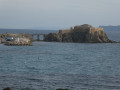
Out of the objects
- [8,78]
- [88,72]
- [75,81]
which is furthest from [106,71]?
[8,78]

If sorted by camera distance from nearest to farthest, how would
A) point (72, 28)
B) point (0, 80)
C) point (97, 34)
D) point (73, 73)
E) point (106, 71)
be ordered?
1. point (0, 80)
2. point (73, 73)
3. point (106, 71)
4. point (97, 34)
5. point (72, 28)

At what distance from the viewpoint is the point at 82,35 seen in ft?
451

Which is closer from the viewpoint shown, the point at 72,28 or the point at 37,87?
the point at 37,87

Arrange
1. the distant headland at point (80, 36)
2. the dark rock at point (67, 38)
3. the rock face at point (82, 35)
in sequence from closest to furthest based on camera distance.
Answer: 1. the distant headland at point (80, 36)
2. the rock face at point (82, 35)
3. the dark rock at point (67, 38)

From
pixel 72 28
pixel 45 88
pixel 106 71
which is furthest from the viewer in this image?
pixel 72 28

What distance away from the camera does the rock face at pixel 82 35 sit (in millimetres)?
132625

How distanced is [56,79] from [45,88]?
18.3 feet

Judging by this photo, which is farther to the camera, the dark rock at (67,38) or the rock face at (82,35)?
the dark rock at (67,38)

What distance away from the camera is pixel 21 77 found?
140ft

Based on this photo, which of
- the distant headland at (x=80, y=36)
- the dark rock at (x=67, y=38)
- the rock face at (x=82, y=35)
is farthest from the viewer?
the dark rock at (x=67, y=38)

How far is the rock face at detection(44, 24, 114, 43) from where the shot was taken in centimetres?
13262

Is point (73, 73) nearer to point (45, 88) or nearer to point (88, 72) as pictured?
point (88, 72)

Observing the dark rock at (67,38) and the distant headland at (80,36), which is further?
the dark rock at (67,38)

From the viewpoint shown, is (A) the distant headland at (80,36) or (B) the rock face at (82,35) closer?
(A) the distant headland at (80,36)
